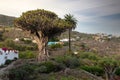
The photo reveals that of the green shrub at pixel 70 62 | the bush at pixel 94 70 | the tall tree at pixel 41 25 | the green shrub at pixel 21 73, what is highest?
the tall tree at pixel 41 25

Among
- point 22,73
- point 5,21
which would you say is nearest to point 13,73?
point 22,73

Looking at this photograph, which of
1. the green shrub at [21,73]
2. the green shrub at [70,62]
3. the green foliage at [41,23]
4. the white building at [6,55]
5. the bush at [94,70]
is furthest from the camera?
the green foliage at [41,23]

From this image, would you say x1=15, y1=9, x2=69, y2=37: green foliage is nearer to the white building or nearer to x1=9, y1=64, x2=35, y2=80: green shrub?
the white building

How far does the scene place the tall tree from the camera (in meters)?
55.2

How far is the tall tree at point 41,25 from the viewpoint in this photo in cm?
5522

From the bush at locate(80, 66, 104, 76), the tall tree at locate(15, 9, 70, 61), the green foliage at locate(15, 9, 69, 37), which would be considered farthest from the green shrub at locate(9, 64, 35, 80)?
the green foliage at locate(15, 9, 69, 37)

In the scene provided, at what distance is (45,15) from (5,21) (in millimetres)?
109592

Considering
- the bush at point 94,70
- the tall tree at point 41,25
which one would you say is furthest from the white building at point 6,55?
the bush at point 94,70

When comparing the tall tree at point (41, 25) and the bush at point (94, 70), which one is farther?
the tall tree at point (41, 25)

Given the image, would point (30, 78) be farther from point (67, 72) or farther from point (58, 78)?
point (67, 72)

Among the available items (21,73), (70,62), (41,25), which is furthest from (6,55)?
(21,73)

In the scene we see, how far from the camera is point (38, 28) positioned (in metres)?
55.2

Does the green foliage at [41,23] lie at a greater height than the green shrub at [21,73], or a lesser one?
greater

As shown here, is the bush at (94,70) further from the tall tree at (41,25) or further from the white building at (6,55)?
the white building at (6,55)
